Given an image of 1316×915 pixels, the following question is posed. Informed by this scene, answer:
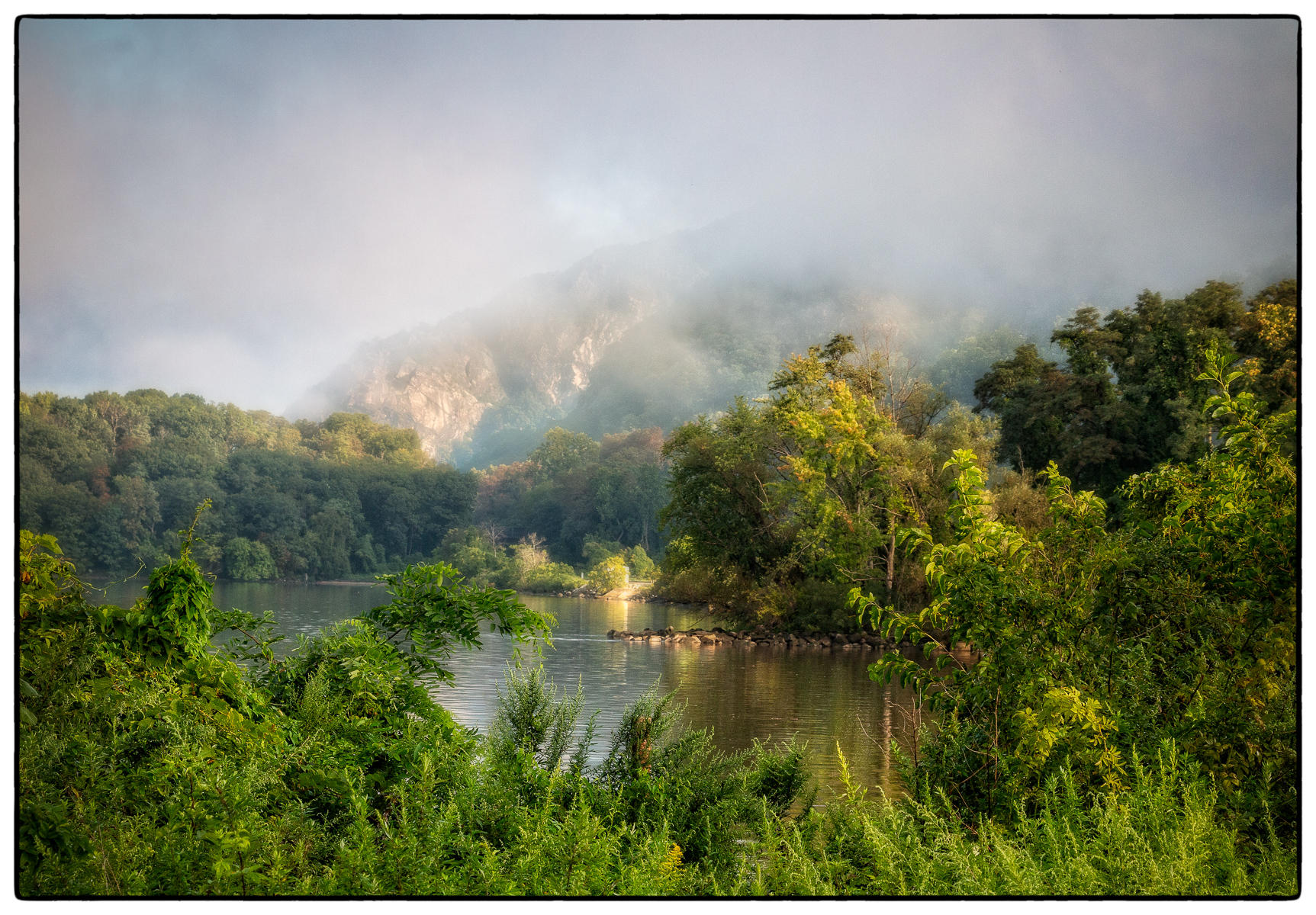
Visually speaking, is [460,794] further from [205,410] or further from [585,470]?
[585,470]

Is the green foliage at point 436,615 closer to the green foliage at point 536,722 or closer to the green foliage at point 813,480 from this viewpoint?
the green foliage at point 536,722

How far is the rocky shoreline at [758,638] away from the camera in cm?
1897

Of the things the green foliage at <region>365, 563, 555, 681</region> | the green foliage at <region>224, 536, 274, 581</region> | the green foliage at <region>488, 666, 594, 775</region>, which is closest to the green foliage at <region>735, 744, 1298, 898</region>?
the green foliage at <region>488, 666, 594, 775</region>

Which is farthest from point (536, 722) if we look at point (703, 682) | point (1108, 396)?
point (1108, 396)

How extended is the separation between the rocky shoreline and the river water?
0.39m


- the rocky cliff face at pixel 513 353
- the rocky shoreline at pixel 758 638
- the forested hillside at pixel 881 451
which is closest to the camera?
the rocky cliff face at pixel 513 353

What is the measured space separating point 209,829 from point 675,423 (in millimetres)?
19682

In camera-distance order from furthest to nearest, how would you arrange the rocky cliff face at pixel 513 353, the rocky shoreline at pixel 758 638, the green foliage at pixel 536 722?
the rocky shoreline at pixel 758 638
the rocky cliff face at pixel 513 353
the green foliage at pixel 536 722

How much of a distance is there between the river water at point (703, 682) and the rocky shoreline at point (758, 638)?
39cm

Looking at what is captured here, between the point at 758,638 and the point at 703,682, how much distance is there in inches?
271

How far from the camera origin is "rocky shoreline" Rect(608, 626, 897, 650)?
62.2ft

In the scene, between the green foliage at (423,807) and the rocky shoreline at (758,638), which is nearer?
the green foliage at (423,807)

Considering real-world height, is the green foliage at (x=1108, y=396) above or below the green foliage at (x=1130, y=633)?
above

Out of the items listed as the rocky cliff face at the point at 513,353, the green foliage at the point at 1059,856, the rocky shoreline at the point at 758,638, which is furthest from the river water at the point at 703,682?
the rocky cliff face at the point at 513,353
